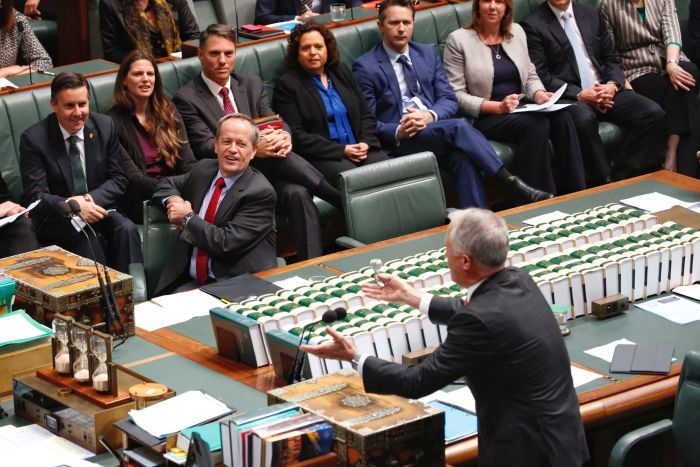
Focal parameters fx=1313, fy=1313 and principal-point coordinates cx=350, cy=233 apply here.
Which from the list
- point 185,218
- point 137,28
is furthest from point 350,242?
point 137,28

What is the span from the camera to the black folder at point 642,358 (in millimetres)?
4457

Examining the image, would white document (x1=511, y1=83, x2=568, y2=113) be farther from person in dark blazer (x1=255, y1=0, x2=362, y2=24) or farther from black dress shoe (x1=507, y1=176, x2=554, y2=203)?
person in dark blazer (x1=255, y1=0, x2=362, y2=24)

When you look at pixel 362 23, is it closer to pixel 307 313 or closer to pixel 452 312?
pixel 307 313

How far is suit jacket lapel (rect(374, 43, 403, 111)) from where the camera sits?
7.55 m

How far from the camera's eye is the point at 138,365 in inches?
182

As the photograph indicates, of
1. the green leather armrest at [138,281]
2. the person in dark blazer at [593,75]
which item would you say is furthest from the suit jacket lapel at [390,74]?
the green leather armrest at [138,281]

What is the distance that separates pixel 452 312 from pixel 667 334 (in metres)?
1.13

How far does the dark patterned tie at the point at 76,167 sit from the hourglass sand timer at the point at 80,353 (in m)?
2.22

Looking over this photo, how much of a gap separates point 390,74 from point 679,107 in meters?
1.99

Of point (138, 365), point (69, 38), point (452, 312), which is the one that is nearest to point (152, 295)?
point (138, 365)

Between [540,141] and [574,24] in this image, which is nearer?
[540,141]

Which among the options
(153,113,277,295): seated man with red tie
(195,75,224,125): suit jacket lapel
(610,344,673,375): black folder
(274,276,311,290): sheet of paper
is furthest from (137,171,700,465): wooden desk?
(195,75,224,125): suit jacket lapel

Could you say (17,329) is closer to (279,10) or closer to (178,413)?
(178,413)

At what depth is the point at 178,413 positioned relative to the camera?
4.00 m
